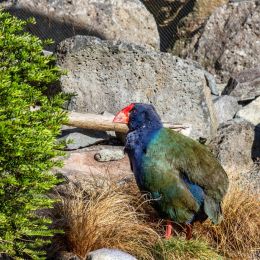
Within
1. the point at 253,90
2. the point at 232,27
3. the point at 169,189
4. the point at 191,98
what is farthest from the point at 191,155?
the point at 232,27

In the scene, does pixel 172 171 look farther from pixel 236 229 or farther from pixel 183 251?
pixel 236 229

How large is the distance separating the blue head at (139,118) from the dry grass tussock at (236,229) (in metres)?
0.98

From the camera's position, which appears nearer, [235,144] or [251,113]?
[235,144]

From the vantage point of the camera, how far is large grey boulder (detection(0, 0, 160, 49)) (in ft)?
38.0

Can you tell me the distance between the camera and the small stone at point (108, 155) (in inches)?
333

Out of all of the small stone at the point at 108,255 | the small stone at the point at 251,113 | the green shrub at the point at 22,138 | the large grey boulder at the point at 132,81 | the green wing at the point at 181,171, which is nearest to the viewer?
the green shrub at the point at 22,138

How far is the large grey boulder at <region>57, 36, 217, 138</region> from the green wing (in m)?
2.80

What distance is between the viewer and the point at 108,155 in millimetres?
8484

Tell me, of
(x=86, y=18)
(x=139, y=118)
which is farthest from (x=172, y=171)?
(x=86, y=18)

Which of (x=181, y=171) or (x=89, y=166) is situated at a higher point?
(x=181, y=171)

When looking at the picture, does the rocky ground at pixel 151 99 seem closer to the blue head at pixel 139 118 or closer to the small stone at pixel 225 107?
the small stone at pixel 225 107

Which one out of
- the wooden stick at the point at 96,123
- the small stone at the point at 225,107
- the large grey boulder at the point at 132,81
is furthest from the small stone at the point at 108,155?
the small stone at the point at 225,107

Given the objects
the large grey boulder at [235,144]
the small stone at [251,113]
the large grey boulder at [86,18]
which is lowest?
the large grey boulder at [86,18]

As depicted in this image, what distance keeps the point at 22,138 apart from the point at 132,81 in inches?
177
